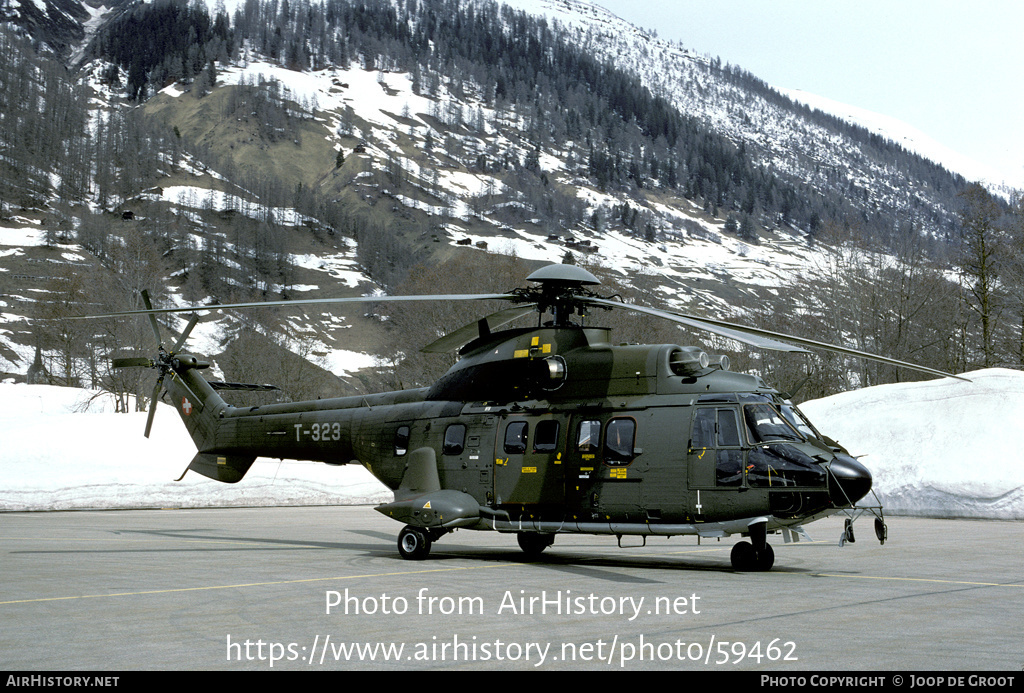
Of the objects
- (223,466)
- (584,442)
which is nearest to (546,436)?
(584,442)

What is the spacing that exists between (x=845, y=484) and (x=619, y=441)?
A: 3.37 meters

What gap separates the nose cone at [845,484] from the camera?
38.8 feet

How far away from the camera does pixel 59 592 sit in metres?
10.3

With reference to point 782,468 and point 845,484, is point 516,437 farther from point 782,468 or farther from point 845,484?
point 845,484

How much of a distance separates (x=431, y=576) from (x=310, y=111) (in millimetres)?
200745

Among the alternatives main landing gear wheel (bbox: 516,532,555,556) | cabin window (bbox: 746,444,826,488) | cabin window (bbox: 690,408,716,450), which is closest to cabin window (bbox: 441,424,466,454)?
main landing gear wheel (bbox: 516,532,555,556)

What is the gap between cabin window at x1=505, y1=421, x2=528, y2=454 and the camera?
1444 centimetres

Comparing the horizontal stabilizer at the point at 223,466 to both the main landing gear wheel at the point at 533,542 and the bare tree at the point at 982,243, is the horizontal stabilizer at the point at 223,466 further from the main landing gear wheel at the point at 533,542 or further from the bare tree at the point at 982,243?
the bare tree at the point at 982,243

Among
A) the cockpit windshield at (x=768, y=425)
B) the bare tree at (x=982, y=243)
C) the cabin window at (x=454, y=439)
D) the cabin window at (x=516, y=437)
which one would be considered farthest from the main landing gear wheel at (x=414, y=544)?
the bare tree at (x=982, y=243)

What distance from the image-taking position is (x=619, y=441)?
1352 centimetres

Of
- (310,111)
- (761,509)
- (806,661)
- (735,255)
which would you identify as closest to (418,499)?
(761,509)

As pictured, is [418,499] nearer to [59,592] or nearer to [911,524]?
[59,592]

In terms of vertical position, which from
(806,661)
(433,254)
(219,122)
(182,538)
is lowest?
(182,538)

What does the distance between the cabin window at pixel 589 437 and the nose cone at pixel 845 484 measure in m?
3.53
